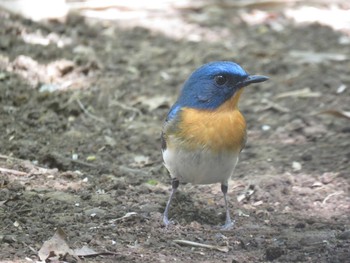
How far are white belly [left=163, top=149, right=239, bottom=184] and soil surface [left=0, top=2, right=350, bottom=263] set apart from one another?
350 millimetres

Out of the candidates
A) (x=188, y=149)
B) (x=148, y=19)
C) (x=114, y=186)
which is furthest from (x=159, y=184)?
(x=148, y=19)

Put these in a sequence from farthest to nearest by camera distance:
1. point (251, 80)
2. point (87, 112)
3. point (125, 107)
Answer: point (125, 107), point (87, 112), point (251, 80)

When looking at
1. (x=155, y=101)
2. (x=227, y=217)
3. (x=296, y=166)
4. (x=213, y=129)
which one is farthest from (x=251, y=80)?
(x=155, y=101)

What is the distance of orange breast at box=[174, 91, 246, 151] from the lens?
541cm

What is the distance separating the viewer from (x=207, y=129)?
5.43m

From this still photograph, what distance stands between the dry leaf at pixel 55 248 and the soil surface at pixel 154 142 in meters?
0.04

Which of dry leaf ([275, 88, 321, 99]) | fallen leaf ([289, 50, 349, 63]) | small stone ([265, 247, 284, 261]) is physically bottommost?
fallen leaf ([289, 50, 349, 63])

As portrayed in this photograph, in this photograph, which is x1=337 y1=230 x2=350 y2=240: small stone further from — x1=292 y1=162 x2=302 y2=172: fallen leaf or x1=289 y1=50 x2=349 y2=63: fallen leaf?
x1=289 y1=50 x2=349 y2=63: fallen leaf

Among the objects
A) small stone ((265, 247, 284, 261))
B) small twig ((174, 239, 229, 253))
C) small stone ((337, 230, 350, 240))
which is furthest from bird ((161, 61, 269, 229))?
small stone ((337, 230, 350, 240))

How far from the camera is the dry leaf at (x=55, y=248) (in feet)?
15.4

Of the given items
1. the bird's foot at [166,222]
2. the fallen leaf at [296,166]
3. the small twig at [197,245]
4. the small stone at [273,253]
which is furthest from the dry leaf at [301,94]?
the small stone at [273,253]

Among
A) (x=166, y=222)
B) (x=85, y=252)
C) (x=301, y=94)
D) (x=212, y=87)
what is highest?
(x=212, y=87)

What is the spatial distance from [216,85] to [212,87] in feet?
0.11

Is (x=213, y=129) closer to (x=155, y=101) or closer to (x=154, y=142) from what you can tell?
(x=154, y=142)
